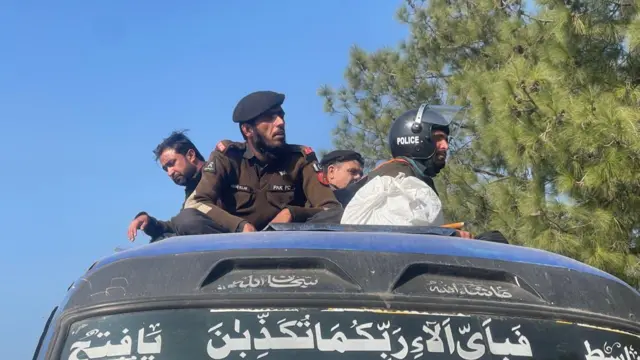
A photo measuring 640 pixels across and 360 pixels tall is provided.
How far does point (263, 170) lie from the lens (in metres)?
5.18

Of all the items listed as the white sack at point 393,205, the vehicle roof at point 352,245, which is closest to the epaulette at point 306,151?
the white sack at point 393,205

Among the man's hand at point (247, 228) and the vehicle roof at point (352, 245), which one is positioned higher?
the man's hand at point (247, 228)

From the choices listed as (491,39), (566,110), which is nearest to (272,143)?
(566,110)

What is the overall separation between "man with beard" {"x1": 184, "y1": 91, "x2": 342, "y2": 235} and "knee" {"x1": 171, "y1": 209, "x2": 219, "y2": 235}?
58 centimetres

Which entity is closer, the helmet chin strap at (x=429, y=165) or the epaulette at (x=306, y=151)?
the helmet chin strap at (x=429, y=165)

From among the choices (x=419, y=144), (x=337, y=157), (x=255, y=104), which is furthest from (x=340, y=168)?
(x=419, y=144)

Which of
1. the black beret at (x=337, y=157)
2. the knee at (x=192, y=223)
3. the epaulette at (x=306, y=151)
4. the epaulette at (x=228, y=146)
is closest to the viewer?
the knee at (x=192, y=223)

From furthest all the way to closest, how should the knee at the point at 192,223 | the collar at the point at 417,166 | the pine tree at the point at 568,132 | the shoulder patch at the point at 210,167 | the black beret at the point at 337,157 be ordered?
1. the pine tree at the point at 568,132
2. the black beret at the point at 337,157
3. the shoulder patch at the point at 210,167
4. the knee at the point at 192,223
5. the collar at the point at 417,166

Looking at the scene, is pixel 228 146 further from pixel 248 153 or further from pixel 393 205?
pixel 393 205

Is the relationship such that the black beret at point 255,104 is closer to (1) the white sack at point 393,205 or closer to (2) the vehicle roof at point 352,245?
(1) the white sack at point 393,205

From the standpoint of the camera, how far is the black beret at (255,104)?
16.8 feet

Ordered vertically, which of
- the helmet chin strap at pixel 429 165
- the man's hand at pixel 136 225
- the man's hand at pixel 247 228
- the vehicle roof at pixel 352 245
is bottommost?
the vehicle roof at pixel 352 245

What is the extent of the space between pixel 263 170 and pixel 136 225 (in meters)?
0.81

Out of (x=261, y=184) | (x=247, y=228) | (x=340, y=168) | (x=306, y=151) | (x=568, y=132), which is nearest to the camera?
(x=247, y=228)
